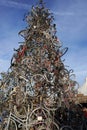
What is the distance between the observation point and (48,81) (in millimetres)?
10633

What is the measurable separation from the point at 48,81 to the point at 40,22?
6.80 ft

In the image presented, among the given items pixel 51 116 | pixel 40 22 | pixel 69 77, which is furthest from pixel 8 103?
pixel 40 22

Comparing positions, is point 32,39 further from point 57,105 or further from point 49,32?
point 57,105

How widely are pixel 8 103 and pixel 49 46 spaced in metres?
2.17

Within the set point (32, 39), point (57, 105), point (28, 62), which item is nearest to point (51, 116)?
point (57, 105)

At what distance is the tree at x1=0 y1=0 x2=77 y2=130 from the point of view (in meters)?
10.6

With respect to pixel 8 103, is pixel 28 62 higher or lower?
higher

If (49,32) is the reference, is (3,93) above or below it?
below

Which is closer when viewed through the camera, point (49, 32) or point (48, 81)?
point (48, 81)

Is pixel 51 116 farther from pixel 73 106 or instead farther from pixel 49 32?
pixel 49 32

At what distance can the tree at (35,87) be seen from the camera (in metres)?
10.6

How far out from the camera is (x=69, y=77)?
36.3 ft

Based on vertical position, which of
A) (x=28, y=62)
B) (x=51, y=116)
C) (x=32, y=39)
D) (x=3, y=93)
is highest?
(x=32, y=39)

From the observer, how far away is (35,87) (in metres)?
10.6
